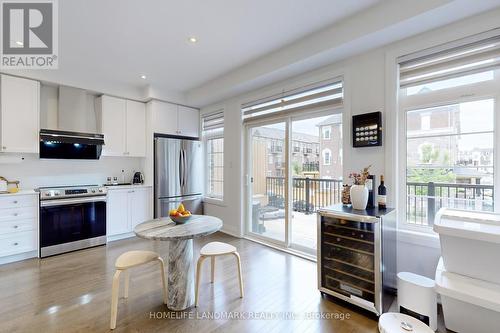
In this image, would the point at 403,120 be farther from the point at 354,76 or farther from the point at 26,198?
the point at 26,198

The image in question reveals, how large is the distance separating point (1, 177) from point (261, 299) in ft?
13.2

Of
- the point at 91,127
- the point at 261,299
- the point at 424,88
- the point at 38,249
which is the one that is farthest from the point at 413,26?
the point at 38,249

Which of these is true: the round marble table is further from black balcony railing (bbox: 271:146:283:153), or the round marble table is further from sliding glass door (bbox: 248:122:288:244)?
black balcony railing (bbox: 271:146:283:153)

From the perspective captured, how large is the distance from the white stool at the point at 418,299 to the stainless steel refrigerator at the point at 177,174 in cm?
386

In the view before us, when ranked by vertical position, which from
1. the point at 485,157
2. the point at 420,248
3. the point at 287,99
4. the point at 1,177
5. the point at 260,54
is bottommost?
the point at 420,248

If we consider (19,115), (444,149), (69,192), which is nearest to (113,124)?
(19,115)

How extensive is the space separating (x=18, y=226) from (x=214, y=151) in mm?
3285

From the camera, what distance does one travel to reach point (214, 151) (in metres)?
5.13

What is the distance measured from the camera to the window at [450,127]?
2062 mm

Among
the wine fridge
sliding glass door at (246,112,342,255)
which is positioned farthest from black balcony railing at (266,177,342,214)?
the wine fridge

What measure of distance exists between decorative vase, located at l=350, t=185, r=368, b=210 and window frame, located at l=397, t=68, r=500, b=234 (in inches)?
19.1

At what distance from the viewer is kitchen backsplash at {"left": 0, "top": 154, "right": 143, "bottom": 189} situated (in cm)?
367

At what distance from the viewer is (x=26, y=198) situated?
3.30 metres

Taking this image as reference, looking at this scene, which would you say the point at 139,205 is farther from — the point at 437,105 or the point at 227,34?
the point at 437,105
